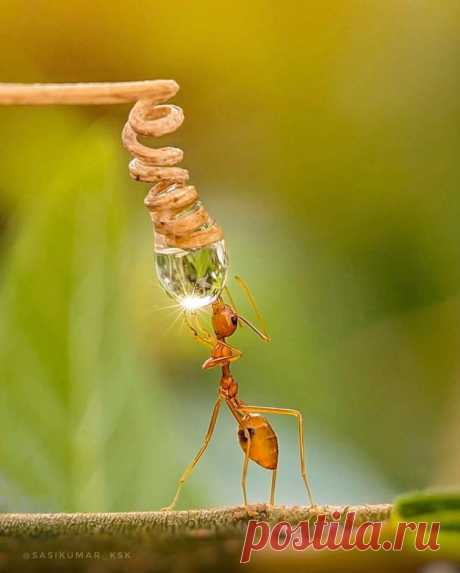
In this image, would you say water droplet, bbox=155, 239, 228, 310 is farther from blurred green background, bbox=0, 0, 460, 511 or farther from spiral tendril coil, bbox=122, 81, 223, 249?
blurred green background, bbox=0, 0, 460, 511

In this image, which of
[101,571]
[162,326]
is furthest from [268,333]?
[101,571]

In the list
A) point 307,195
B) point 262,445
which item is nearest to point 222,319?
point 262,445

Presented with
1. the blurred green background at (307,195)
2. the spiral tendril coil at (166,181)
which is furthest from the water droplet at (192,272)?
the blurred green background at (307,195)

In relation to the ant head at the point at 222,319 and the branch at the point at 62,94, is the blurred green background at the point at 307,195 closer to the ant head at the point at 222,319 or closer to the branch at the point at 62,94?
the ant head at the point at 222,319

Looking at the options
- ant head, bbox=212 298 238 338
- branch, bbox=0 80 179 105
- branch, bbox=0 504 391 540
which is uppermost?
branch, bbox=0 80 179 105

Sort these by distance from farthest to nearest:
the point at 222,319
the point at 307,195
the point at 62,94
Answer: the point at 307,195 < the point at 222,319 < the point at 62,94

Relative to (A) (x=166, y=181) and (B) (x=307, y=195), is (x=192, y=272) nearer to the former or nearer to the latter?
(A) (x=166, y=181)

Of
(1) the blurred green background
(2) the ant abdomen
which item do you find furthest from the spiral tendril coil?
(1) the blurred green background
